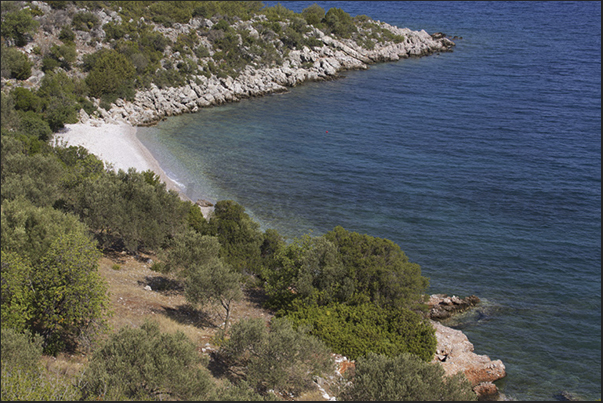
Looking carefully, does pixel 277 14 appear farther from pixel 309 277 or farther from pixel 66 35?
pixel 309 277

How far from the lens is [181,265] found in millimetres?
27328

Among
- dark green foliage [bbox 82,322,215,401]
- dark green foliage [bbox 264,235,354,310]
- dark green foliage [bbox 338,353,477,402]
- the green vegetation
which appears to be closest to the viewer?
dark green foliage [bbox 82,322,215,401]

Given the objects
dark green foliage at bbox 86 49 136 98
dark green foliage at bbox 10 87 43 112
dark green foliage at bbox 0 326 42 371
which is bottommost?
dark green foliage at bbox 0 326 42 371

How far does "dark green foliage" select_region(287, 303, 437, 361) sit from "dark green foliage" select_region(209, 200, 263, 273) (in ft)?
22.5

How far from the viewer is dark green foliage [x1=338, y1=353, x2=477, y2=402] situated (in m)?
16.1

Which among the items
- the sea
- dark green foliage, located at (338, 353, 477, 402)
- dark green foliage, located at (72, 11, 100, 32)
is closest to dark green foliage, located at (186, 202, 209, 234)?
the sea

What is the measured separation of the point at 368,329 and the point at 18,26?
67099 millimetres

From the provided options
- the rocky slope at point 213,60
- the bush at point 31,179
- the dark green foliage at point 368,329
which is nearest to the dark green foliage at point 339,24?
the rocky slope at point 213,60

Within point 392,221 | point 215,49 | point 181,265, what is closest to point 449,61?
point 215,49

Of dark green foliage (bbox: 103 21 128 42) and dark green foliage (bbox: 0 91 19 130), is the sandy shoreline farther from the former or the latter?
dark green foliage (bbox: 103 21 128 42)

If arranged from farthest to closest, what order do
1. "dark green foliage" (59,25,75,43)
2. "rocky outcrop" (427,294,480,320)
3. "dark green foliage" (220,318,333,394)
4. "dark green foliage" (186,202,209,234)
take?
"dark green foliage" (59,25,75,43), "dark green foliage" (186,202,209,234), "rocky outcrop" (427,294,480,320), "dark green foliage" (220,318,333,394)

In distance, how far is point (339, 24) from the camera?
10906 cm

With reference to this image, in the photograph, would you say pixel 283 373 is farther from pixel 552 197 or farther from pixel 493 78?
pixel 493 78

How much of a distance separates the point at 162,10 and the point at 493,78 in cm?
6777
